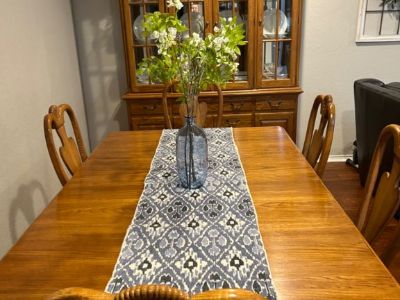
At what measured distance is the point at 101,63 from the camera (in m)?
3.02

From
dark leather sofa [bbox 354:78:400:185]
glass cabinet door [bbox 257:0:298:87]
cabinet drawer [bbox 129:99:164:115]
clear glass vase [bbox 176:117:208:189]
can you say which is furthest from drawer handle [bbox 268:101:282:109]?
clear glass vase [bbox 176:117:208:189]

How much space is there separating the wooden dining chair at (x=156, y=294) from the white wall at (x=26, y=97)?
1575mm

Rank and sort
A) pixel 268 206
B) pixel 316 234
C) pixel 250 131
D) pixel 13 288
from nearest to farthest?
pixel 13 288 → pixel 316 234 → pixel 268 206 → pixel 250 131

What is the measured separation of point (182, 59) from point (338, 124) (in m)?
2.49

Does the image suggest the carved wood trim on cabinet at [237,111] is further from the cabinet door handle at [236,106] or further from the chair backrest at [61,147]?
the chair backrest at [61,147]

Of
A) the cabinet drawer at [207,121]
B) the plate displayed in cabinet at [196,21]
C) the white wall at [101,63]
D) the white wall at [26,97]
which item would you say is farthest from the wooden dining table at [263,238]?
the white wall at [101,63]

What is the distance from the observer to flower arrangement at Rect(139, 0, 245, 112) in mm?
1077

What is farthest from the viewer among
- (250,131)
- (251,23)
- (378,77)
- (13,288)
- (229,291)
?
(378,77)

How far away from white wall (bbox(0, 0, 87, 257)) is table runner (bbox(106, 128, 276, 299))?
3.22 feet

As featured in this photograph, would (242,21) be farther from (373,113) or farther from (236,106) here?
(373,113)

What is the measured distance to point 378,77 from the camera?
309 cm

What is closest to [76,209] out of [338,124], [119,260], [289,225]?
[119,260]

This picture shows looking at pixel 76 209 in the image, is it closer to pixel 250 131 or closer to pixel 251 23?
pixel 250 131

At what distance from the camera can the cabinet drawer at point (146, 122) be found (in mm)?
2840
